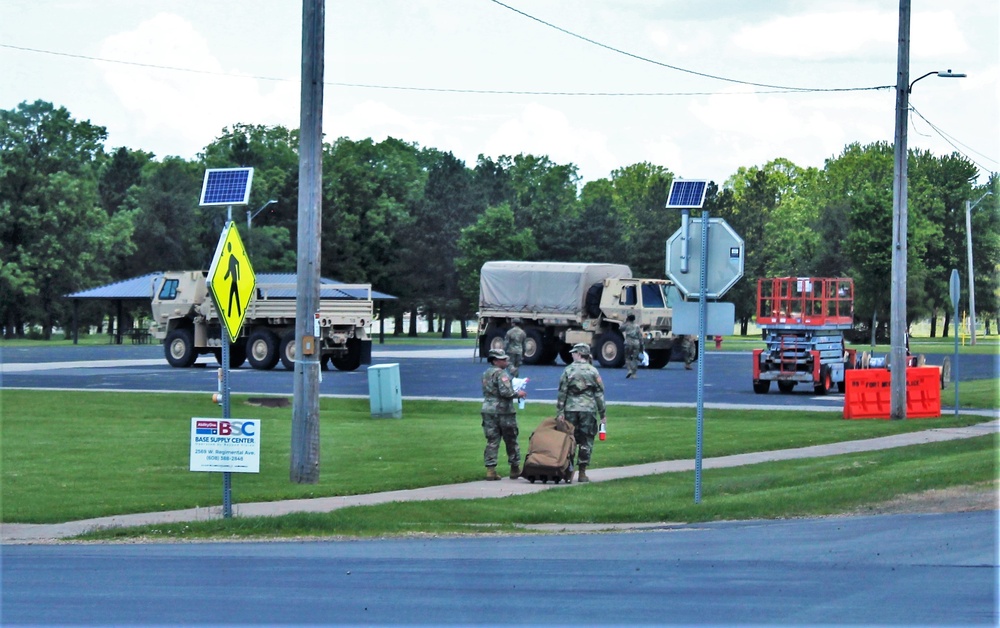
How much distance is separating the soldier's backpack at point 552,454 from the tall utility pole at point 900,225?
470 inches

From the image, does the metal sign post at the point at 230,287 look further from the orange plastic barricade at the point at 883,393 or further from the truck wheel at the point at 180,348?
the truck wheel at the point at 180,348

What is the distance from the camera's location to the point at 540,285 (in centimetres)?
4984

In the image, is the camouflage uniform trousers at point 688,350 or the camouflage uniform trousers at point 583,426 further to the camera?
the camouflage uniform trousers at point 688,350

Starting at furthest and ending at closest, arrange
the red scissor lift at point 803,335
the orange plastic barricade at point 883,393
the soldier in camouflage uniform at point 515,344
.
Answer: the soldier in camouflage uniform at point 515,344 < the red scissor lift at point 803,335 < the orange plastic barricade at point 883,393

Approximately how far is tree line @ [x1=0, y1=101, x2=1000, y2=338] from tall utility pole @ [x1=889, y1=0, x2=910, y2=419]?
56.3 m

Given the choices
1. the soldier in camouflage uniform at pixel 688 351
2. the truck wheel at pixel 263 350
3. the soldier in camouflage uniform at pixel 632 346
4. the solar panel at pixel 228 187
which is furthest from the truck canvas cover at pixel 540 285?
the solar panel at pixel 228 187

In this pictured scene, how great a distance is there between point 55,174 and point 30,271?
634cm

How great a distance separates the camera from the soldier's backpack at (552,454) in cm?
1741

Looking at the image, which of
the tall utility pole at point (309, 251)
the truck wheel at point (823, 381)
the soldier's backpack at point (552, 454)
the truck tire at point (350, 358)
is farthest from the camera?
the truck tire at point (350, 358)

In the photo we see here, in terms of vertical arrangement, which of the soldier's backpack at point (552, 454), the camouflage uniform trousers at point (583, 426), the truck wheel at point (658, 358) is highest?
the truck wheel at point (658, 358)

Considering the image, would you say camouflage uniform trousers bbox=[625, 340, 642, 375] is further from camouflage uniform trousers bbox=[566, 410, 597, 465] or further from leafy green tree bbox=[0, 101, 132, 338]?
leafy green tree bbox=[0, 101, 132, 338]

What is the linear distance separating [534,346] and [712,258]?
112 feet

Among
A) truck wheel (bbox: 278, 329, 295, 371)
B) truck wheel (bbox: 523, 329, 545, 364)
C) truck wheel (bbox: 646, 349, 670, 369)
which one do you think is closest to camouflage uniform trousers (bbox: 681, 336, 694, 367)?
truck wheel (bbox: 646, 349, 670, 369)

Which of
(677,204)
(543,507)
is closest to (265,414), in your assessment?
(677,204)
